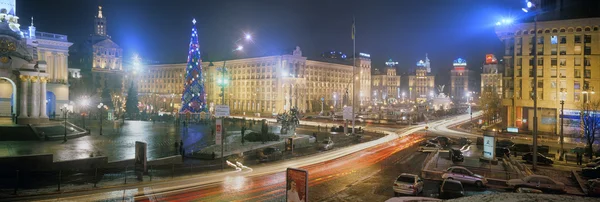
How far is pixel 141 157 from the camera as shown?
937 inches

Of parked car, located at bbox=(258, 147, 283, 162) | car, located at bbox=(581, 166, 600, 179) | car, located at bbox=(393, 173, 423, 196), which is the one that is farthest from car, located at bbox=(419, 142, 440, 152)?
car, located at bbox=(393, 173, 423, 196)

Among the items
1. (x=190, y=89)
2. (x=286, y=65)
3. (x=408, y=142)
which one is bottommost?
(x=408, y=142)

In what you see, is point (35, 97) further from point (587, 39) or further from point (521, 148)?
point (587, 39)

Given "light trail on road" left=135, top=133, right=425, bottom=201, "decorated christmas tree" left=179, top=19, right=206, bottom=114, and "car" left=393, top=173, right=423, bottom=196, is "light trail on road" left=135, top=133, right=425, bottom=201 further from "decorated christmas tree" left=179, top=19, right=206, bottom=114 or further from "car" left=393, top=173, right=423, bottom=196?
"decorated christmas tree" left=179, top=19, right=206, bottom=114

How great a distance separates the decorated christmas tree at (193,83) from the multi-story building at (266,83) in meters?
37.7

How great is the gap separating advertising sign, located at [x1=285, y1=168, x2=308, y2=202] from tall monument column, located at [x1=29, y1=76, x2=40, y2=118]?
38.1 meters

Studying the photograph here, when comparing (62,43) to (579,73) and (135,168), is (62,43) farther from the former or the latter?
(579,73)

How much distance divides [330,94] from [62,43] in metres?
81.8

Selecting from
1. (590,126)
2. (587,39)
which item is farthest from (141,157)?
(587,39)

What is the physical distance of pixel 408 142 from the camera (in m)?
46.1

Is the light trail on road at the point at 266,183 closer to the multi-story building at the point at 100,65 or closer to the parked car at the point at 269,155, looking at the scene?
the parked car at the point at 269,155

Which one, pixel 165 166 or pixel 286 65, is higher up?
pixel 286 65

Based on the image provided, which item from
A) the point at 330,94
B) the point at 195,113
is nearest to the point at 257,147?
the point at 195,113

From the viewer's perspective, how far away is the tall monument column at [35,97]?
3900 centimetres
